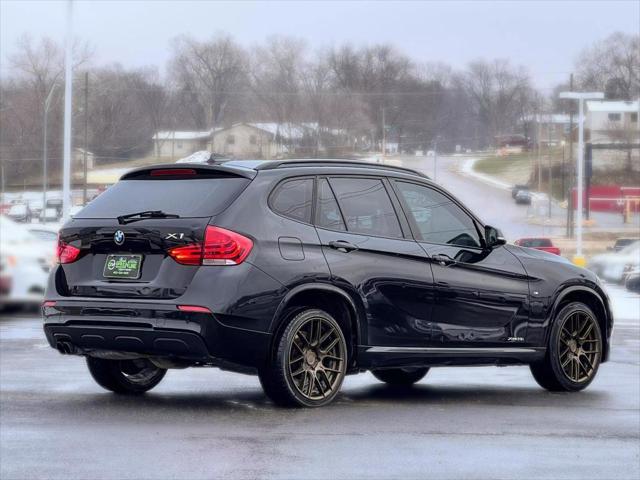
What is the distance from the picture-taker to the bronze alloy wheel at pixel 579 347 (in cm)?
955

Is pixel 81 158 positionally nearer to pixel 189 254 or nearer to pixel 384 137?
pixel 384 137

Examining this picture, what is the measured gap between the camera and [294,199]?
8.15 m

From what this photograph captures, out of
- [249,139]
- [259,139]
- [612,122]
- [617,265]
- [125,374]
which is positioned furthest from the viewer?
[612,122]

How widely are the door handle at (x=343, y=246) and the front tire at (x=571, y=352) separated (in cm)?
203

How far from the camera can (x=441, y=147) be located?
137ft

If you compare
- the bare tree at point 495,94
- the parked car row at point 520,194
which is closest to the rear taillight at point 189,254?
the bare tree at point 495,94

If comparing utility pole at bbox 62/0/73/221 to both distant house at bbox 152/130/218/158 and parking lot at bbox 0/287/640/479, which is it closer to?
distant house at bbox 152/130/218/158

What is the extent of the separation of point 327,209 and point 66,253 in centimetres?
168

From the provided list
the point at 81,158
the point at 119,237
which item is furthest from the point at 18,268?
the point at 81,158

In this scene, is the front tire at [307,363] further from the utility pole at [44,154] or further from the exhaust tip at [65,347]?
the utility pole at [44,154]

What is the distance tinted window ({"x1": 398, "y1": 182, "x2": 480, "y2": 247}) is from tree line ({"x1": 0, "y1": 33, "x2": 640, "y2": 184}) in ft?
78.4

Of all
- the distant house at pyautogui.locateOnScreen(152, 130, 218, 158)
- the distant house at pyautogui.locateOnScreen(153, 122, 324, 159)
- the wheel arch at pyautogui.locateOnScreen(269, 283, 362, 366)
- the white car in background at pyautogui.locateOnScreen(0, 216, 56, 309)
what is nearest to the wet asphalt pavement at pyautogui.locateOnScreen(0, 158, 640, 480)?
the wheel arch at pyautogui.locateOnScreen(269, 283, 362, 366)

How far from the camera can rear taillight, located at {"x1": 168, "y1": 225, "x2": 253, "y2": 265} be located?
755cm

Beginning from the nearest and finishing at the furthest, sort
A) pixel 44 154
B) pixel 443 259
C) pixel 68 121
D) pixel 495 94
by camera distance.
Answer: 1. pixel 443 259
2. pixel 68 121
3. pixel 44 154
4. pixel 495 94
